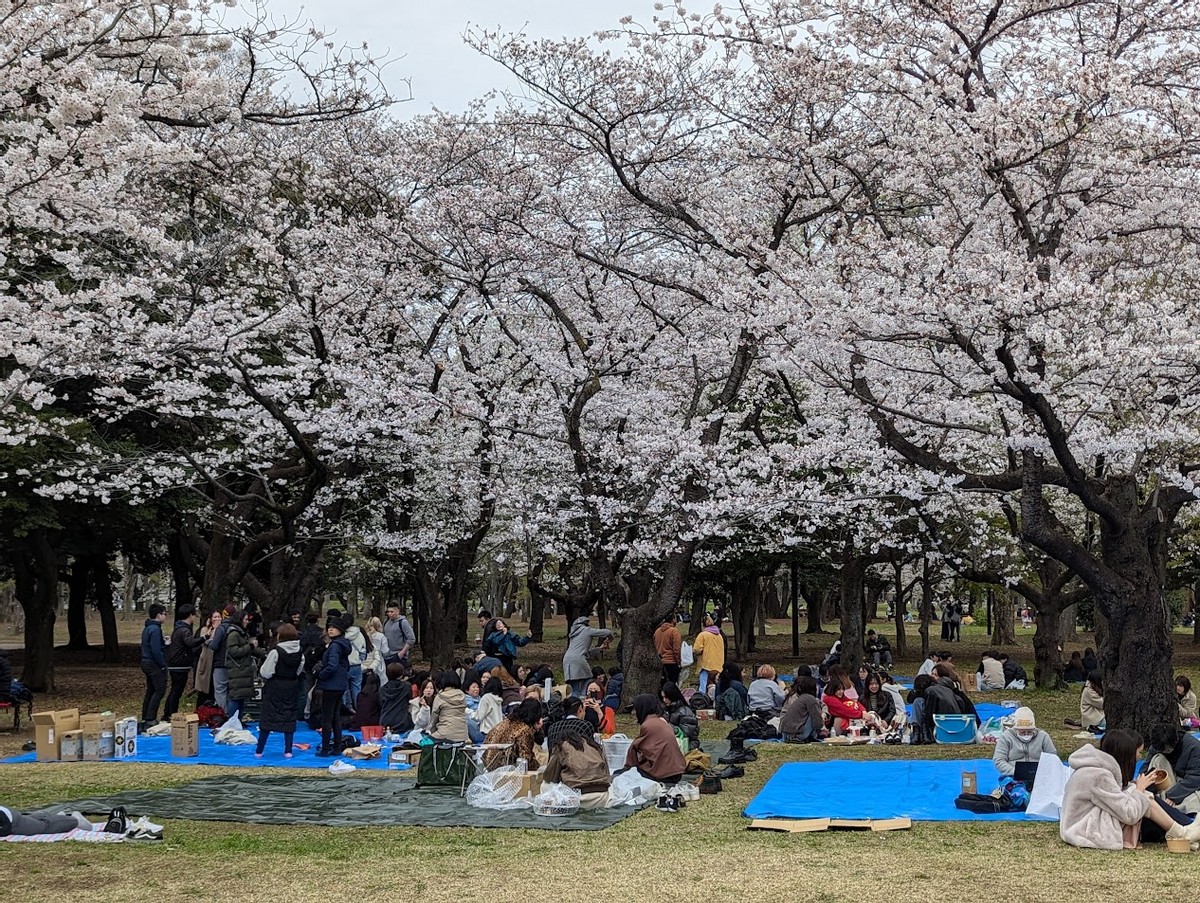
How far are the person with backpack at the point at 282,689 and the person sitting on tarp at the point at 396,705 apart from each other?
123 cm

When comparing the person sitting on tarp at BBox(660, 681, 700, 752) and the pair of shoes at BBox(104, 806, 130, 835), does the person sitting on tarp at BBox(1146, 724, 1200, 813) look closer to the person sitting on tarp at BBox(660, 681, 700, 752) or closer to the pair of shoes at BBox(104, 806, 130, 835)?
the person sitting on tarp at BBox(660, 681, 700, 752)

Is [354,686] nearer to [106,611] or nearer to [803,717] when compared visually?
[803,717]

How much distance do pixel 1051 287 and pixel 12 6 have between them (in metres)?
8.73

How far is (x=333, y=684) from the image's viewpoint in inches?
522

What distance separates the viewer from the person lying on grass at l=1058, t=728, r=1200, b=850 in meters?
8.01

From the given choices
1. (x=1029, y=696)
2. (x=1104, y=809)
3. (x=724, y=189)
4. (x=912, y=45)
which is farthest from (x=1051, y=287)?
(x=1029, y=696)

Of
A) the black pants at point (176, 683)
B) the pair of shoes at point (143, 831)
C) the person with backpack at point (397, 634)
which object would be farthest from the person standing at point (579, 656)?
the pair of shoes at point (143, 831)

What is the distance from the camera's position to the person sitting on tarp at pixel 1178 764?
8.69 m

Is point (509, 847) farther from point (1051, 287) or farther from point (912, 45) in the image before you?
point (912, 45)

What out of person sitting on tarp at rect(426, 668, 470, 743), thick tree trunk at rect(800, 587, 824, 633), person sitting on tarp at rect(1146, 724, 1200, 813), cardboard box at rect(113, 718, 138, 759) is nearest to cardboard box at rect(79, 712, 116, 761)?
cardboard box at rect(113, 718, 138, 759)

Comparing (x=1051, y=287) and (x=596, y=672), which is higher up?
(x=1051, y=287)

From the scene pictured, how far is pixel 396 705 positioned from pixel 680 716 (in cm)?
360

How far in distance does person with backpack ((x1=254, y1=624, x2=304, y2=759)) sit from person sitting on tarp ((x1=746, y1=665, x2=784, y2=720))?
597 centimetres

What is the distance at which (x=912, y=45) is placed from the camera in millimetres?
12594
